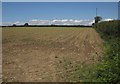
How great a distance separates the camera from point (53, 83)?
8930 mm

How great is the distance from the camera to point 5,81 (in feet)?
30.3

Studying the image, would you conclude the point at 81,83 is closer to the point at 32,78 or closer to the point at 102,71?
the point at 102,71

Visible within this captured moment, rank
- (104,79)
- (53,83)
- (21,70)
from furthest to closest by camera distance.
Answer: (21,70) < (53,83) < (104,79)

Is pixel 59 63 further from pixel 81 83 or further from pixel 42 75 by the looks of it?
pixel 81 83

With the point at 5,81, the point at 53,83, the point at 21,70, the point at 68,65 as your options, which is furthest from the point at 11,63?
the point at 53,83

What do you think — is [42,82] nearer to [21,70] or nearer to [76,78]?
[76,78]

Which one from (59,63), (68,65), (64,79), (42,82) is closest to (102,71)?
(64,79)

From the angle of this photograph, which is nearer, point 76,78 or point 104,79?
point 104,79

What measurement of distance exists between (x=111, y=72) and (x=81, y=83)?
107cm

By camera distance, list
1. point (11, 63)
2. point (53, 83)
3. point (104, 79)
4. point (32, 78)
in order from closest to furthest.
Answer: point (104, 79) → point (53, 83) → point (32, 78) → point (11, 63)

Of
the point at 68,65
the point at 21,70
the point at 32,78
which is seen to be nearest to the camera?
the point at 32,78

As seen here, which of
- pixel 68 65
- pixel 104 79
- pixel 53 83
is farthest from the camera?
pixel 68 65

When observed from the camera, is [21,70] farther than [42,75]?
Yes

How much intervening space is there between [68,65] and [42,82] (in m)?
3.20
